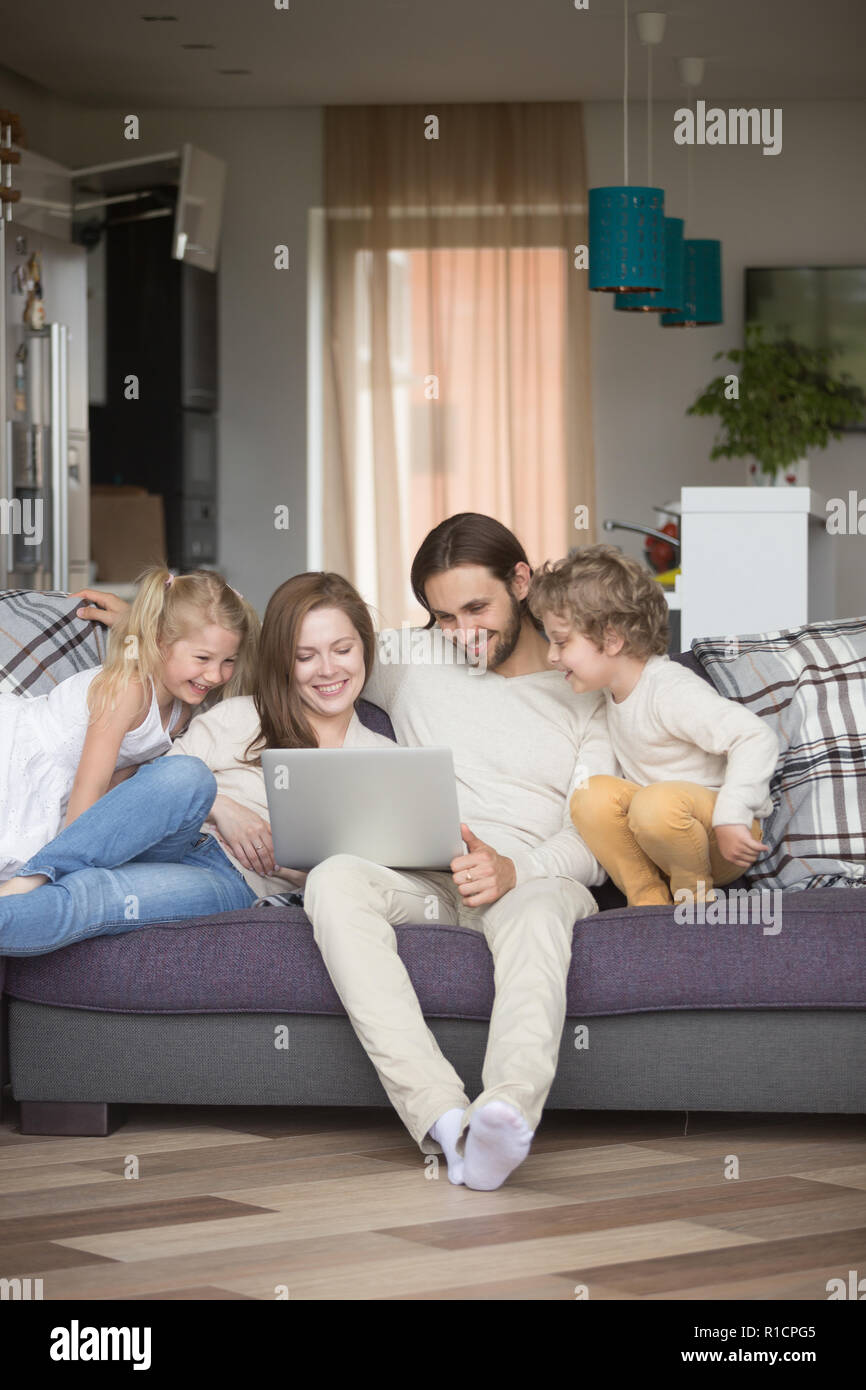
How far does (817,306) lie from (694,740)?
4850mm

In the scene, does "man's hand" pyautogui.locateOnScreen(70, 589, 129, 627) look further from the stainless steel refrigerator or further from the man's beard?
the stainless steel refrigerator

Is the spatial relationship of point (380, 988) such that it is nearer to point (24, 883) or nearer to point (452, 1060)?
point (452, 1060)

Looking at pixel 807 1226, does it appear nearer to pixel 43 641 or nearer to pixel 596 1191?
pixel 596 1191

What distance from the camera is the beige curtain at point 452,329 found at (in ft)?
22.8

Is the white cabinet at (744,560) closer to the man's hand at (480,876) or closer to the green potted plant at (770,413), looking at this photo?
the green potted plant at (770,413)

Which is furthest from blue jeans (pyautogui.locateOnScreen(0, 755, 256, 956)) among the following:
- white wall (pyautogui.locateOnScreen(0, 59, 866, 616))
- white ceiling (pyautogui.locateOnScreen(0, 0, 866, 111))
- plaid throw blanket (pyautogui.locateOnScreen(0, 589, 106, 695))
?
white wall (pyautogui.locateOnScreen(0, 59, 866, 616))

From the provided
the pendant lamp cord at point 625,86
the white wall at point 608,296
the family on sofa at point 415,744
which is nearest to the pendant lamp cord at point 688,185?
the white wall at point 608,296

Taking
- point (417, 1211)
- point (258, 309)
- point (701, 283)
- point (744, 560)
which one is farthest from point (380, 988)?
point (258, 309)

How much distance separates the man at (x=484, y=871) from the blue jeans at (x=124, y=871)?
25 cm

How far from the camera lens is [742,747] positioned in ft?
7.89

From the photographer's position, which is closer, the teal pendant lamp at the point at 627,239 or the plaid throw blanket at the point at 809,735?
the plaid throw blanket at the point at 809,735
